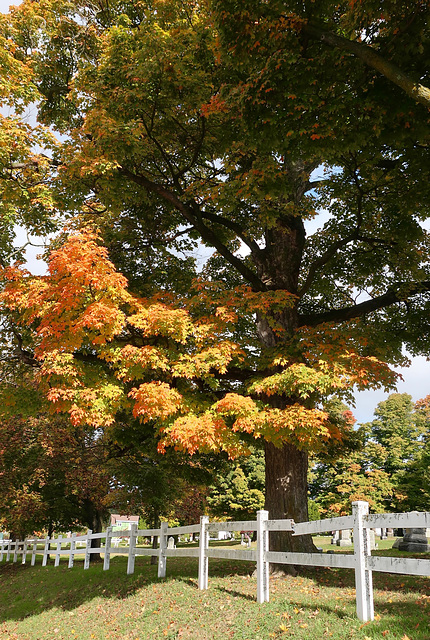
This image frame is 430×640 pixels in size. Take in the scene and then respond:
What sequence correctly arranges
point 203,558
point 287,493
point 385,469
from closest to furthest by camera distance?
point 203,558, point 287,493, point 385,469

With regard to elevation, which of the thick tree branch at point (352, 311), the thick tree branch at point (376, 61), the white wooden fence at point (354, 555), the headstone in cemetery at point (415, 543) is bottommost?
the headstone in cemetery at point (415, 543)

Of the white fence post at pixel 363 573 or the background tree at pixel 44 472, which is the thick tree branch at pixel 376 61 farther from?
the background tree at pixel 44 472

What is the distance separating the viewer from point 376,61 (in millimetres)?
6910

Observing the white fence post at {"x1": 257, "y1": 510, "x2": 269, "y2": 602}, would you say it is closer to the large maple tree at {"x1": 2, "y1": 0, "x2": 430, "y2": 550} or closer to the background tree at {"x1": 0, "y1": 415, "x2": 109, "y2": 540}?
→ the large maple tree at {"x1": 2, "y1": 0, "x2": 430, "y2": 550}

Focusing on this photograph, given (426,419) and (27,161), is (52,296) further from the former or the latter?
(426,419)

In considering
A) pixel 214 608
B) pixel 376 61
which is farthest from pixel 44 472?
pixel 376 61

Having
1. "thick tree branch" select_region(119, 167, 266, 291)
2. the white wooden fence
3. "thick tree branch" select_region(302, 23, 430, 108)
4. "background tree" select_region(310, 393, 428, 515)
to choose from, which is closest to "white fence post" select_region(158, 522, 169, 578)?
the white wooden fence

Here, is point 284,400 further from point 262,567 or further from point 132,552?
point 132,552

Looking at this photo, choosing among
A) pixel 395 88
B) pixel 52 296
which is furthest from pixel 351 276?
pixel 52 296

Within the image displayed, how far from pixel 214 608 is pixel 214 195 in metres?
8.15

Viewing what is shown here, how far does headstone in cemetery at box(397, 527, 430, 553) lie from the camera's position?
55.5ft

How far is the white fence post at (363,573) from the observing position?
17.7ft

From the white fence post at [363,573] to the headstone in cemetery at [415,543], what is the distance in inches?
525

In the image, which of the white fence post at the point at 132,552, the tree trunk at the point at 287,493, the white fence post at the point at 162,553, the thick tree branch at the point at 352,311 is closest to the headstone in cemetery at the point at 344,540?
the white fence post at the point at 132,552
